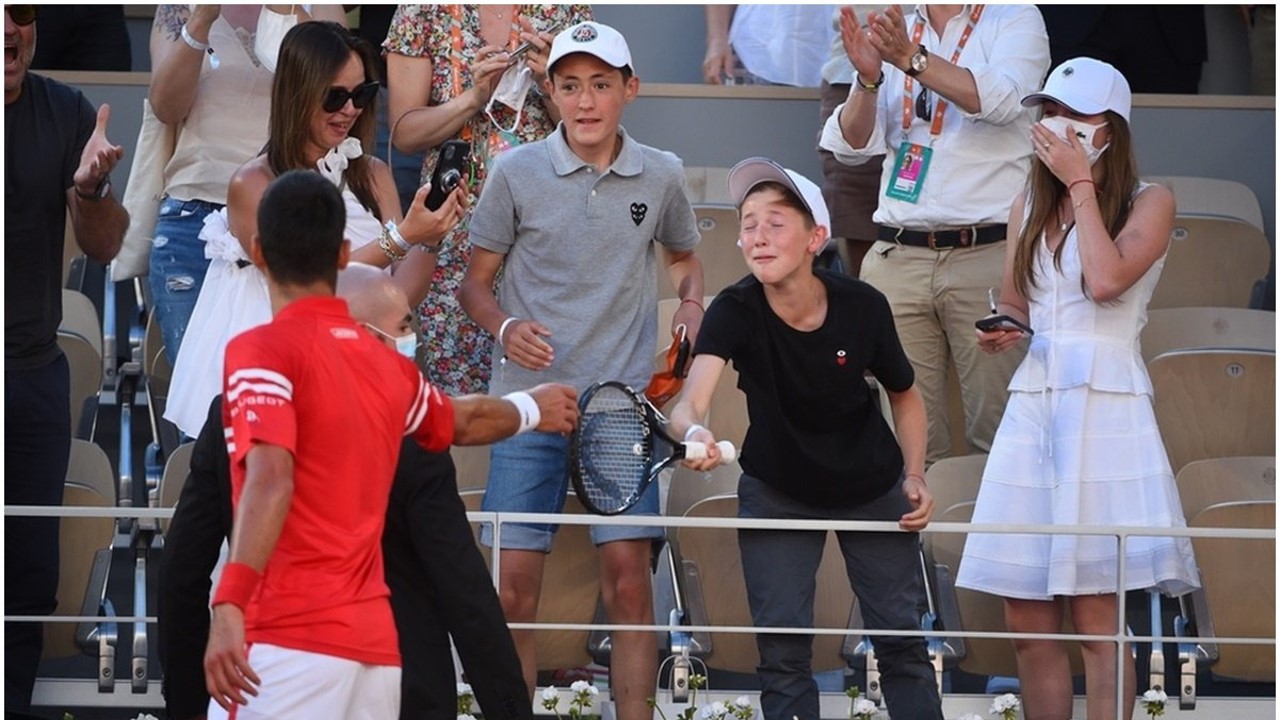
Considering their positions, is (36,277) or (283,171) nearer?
(283,171)

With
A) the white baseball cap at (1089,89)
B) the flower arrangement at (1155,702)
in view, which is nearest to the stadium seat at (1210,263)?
the white baseball cap at (1089,89)

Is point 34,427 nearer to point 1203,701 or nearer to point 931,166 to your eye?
point 931,166

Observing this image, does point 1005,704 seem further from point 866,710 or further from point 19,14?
point 19,14

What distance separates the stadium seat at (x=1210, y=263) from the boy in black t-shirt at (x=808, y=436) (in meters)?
2.47

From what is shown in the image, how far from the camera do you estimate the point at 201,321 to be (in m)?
4.67

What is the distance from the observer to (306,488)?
3201mm

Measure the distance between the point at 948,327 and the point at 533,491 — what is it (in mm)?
1583

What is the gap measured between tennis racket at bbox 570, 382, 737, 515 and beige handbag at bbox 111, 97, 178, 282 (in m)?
2.09

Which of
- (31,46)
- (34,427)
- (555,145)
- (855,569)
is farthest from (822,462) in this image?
(31,46)

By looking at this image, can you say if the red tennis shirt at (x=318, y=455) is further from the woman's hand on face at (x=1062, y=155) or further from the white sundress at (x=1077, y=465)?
the woman's hand on face at (x=1062, y=155)

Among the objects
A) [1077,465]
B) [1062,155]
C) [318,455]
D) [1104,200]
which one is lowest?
[1077,465]

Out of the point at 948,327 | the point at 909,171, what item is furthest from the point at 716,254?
the point at 948,327

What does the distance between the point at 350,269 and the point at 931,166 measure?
251 centimetres

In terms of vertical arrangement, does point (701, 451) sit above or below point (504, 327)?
below
